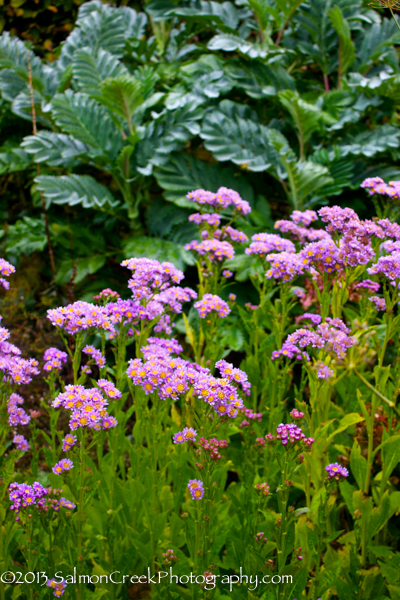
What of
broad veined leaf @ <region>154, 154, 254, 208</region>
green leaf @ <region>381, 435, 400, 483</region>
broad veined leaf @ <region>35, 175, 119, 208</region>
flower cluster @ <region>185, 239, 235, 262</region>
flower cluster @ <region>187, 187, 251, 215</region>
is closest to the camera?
green leaf @ <region>381, 435, 400, 483</region>

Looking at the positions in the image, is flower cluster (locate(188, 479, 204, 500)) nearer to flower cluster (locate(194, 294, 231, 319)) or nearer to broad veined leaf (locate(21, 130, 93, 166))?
flower cluster (locate(194, 294, 231, 319))

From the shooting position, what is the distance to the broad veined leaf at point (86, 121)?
3262mm

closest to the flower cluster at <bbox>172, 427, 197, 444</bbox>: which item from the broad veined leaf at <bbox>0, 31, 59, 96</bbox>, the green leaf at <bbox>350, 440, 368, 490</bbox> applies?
the green leaf at <bbox>350, 440, 368, 490</bbox>

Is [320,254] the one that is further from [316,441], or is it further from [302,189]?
[302,189]

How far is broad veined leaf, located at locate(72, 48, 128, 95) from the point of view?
348 cm

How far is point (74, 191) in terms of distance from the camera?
3230mm

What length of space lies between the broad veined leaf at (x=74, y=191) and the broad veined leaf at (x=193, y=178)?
0.36 metres

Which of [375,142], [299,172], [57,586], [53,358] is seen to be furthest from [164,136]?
[57,586]

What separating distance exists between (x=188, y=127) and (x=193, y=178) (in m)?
0.33

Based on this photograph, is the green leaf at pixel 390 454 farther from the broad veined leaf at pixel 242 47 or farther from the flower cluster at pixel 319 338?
the broad veined leaf at pixel 242 47

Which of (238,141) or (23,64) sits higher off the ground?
(23,64)

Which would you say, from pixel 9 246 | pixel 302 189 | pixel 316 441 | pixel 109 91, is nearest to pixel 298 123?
pixel 302 189

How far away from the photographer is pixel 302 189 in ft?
10.4

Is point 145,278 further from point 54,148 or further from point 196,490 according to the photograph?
point 54,148
